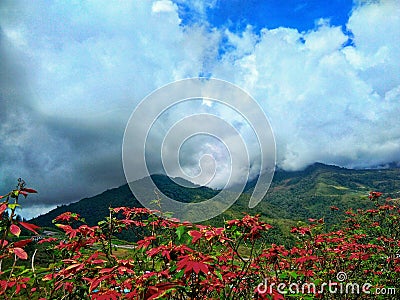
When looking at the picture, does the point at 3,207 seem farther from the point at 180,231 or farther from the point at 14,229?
the point at 180,231

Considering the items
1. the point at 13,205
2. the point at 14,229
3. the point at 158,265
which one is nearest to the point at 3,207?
the point at 13,205

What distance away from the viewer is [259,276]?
A: 4918mm

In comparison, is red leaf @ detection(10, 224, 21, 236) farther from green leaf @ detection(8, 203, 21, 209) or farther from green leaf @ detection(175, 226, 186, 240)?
green leaf @ detection(175, 226, 186, 240)

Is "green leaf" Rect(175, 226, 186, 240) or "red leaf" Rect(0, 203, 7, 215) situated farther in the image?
"green leaf" Rect(175, 226, 186, 240)

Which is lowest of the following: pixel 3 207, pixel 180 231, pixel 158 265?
pixel 158 265

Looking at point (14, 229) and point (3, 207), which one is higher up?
point (3, 207)

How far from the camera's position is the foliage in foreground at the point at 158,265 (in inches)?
99.4

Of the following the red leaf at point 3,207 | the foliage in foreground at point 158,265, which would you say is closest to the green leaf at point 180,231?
the foliage in foreground at point 158,265

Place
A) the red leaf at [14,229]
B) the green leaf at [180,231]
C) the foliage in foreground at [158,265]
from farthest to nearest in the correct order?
the green leaf at [180,231], the foliage in foreground at [158,265], the red leaf at [14,229]

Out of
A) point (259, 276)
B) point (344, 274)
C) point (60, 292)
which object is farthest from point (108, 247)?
point (344, 274)

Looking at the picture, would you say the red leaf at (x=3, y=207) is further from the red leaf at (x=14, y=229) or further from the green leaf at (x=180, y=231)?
the green leaf at (x=180, y=231)

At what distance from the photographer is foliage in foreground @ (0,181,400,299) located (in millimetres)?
2525

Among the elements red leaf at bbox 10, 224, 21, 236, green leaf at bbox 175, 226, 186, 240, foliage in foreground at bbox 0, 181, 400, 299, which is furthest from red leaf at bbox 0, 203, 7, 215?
green leaf at bbox 175, 226, 186, 240

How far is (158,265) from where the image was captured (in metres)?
3.00
